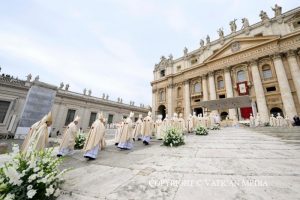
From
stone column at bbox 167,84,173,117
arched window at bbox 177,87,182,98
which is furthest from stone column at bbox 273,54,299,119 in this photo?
stone column at bbox 167,84,173,117

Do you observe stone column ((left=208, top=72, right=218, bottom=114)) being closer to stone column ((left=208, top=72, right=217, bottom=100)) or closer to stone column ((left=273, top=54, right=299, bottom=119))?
stone column ((left=208, top=72, right=217, bottom=100))

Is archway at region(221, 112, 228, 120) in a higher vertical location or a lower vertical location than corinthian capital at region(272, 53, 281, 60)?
lower

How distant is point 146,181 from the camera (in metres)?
3.00

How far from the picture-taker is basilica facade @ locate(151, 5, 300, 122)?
60.0 feet

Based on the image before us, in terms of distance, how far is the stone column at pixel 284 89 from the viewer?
16719mm

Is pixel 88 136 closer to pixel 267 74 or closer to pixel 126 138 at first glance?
pixel 126 138

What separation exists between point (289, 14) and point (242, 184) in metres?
28.4

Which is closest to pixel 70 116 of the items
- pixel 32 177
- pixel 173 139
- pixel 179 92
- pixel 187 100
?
pixel 179 92

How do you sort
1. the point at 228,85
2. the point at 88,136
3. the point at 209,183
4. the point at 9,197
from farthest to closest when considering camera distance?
the point at 228,85 → the point at 88,136 → the point at 209,183 → the point at 9,197

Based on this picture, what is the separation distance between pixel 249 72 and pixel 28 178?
25.8 m

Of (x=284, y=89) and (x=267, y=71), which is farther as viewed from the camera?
(x=267, y=71)

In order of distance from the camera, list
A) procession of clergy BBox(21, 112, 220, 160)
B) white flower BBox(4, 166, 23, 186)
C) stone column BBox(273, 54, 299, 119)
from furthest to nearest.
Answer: stone column BBox(273, 54, 299, 119) < procession of clergy BBox(21, 112, 220, 160) < white flower BBox(4, 166, 23, 186)

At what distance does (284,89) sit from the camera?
17.5 metres

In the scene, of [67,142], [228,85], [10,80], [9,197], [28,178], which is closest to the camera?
[9,197]
